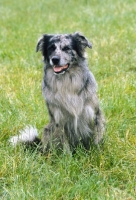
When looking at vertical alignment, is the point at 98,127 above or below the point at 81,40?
below

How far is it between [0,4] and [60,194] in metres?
14.1

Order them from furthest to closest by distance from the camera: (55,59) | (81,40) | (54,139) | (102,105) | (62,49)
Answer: (102,105), (54,139), (81,40), (62,49), (55,59)

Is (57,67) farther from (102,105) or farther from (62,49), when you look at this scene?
(102,105)

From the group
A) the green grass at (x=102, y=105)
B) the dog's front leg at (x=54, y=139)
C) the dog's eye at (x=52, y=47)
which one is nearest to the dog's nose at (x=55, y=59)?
the dog's eye at (x=52, y=47)

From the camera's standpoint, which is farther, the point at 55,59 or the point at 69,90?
the point at 69,90

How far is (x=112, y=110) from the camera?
5641 mm

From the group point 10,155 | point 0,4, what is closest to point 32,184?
point 10,155

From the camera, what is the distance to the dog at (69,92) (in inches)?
175

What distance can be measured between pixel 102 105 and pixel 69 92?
1.25m

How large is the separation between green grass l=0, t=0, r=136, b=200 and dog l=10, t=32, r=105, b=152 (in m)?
0.22

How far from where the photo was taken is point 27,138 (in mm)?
4750

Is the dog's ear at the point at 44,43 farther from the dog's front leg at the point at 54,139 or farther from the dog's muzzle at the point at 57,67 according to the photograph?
the dog's front leg at the point at 54,139

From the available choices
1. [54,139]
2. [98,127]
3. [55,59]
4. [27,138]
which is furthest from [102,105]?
[55,59]

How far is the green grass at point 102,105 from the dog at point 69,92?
0.22 m
